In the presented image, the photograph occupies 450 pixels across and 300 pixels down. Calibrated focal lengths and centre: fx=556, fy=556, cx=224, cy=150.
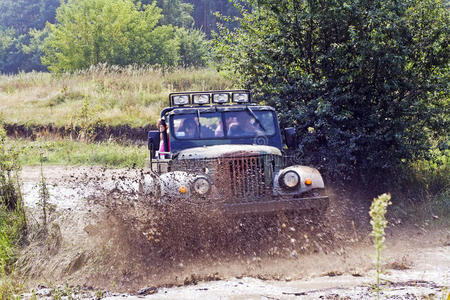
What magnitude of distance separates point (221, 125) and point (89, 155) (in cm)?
786

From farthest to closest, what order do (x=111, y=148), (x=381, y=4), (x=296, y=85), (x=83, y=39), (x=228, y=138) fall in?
(x=83, y=39) → (x=111, y=148) → (x=296, y=85) → (x=381, y=4) → (x=228, y=138)

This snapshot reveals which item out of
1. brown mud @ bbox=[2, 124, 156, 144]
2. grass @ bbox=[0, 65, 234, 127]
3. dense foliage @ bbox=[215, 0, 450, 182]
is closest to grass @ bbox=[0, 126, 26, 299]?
dense foliage @ bbox=[215, 0, 450, 182]

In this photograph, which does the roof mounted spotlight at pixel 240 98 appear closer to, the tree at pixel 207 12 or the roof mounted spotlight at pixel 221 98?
the roof mounted spotlight at pixel 221 98

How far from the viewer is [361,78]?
10.2 meters

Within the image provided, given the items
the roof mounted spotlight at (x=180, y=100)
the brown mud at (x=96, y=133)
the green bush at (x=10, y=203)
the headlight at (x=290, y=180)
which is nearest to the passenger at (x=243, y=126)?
the roof mounted spotlight at (x=180, y=100)

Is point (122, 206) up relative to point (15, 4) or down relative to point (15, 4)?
down

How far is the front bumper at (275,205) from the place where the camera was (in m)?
6.89

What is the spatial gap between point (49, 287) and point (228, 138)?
11.4 feet

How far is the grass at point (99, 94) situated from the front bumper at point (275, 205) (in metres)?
12.0

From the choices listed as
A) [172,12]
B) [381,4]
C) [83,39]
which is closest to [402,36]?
[381,4]

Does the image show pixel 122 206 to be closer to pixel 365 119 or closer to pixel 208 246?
pixel 208 246

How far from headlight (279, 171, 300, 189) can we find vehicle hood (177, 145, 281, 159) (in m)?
0.52

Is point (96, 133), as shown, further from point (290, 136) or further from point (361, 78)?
point (290, 136)

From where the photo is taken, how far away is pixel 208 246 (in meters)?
6.85
